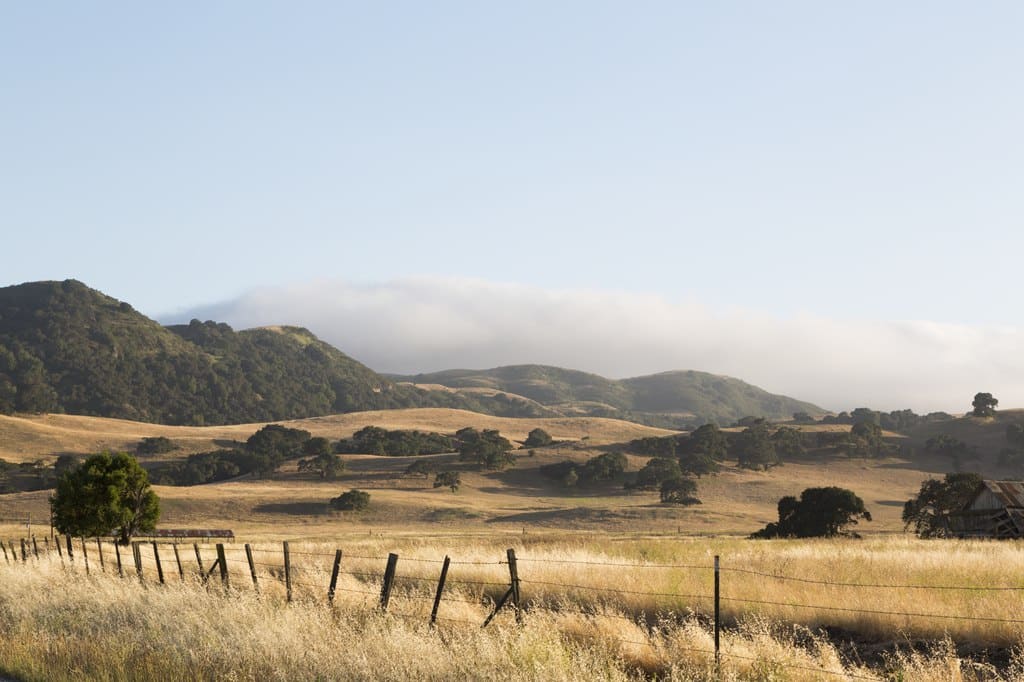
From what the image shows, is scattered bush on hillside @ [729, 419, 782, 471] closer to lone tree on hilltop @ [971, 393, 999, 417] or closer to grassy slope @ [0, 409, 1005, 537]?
grassy slope @ [0, 409, 1005, 537]

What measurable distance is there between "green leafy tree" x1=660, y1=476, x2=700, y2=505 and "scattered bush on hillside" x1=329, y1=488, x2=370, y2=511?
28.5 meters

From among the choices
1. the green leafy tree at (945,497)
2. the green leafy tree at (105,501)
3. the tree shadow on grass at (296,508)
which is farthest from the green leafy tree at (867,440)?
the green leafy tree at (105,501)

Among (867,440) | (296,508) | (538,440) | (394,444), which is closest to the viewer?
(296,508)

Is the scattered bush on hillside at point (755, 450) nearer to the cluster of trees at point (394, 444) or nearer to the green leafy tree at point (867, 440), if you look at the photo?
Answer: the green leafy tree at point (867, 440)

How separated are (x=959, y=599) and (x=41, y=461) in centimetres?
12101

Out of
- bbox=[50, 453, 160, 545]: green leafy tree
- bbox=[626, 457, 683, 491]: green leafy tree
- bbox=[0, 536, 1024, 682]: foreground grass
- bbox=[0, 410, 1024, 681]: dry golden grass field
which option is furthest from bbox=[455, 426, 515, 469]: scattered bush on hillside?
bbox=[0, 536, 1024, 682]: foreground grass

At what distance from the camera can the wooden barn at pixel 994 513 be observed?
154 ft

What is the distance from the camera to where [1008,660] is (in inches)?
512

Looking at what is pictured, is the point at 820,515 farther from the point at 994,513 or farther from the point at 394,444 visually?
the point at 394,444

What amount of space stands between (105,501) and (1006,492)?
48590mm

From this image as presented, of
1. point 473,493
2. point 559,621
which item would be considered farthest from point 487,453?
point 559,621

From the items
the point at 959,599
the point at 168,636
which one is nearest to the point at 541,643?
the point at 168,636

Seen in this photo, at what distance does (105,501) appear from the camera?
52031 mm

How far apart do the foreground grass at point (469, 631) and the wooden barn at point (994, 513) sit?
27614mm
